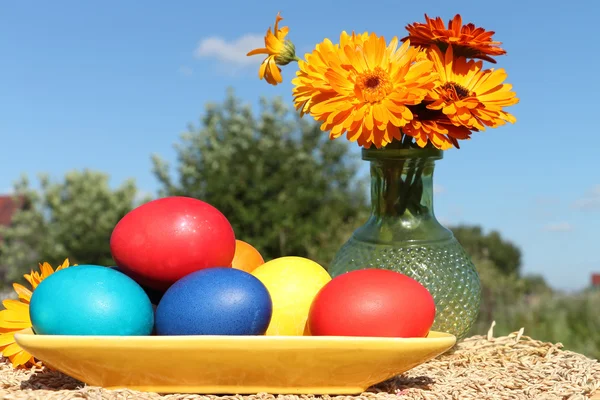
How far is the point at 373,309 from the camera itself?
1660 millimetres

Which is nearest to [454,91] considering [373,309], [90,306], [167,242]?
[373,309]

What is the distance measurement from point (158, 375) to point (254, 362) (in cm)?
25

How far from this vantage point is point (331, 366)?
64.6 inches

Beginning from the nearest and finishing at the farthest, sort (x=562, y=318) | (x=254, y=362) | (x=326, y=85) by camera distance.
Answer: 1. (x=254, y=362)
2. (x=326, y=85)
3. (x=562, y=318)

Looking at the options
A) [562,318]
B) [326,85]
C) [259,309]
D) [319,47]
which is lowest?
[562,318]

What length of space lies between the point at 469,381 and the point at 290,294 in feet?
1.93

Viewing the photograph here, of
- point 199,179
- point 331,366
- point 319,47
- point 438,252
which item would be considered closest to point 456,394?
point 331,366

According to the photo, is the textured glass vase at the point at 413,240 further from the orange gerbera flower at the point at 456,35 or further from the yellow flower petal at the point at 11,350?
the yellow flower petal at the point at 11,350

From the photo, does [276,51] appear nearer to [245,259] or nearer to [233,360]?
[245,259]

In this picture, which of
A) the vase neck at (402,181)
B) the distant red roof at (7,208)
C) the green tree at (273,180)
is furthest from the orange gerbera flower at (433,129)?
the distant red roof at (7,208)

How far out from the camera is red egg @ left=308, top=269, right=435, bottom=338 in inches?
65.3

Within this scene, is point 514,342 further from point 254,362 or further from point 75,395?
point 75,395

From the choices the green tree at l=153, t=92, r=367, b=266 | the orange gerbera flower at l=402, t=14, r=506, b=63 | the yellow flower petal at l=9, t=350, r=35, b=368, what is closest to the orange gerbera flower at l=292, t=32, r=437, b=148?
the orange gerbera flower at l=402, t=14, r=506, b=63

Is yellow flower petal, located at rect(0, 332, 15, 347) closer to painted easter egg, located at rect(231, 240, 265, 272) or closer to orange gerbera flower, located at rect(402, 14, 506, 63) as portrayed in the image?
painted easter egg, located at rect(231, 240, 265, 272)
